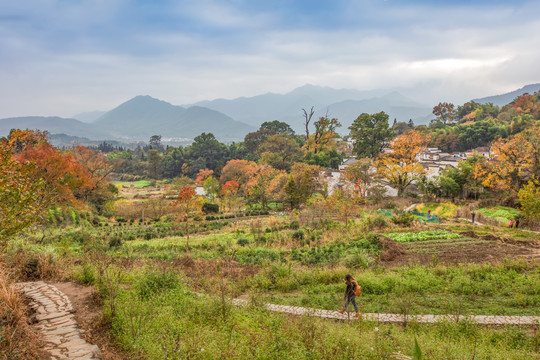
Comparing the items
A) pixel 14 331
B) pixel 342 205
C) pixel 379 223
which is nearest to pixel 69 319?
pixel 14 331

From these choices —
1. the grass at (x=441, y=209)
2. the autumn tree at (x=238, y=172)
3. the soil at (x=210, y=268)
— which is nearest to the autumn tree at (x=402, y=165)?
the grass at (x=441, y=209)

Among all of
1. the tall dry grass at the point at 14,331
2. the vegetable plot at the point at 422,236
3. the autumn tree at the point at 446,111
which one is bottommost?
the vegetable plot at the point at 422,236

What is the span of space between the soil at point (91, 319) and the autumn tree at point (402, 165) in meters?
26.5

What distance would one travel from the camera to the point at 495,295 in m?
7.99

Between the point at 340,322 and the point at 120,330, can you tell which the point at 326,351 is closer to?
the point at 340,322

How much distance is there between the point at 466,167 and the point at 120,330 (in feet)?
89.9

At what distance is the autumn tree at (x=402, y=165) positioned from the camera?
28.0 m

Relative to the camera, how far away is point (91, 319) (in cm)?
521

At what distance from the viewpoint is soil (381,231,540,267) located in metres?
10.9

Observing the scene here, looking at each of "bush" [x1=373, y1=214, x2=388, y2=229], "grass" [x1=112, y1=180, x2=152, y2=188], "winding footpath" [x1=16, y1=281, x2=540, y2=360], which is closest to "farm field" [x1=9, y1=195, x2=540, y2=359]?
"winding footpath" [x1=16, y1=281, x2=540, y2=360]

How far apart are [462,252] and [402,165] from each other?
62.7 feet

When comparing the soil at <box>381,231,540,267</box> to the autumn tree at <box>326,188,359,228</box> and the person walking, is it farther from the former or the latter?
the autumn tree at <box>326,188,359,228</box>

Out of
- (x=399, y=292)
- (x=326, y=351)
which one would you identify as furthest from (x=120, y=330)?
(x=399, y=292)

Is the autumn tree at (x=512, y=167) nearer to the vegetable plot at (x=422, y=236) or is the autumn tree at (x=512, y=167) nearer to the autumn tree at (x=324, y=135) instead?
the vegetable plot at (x=422, y=236)
